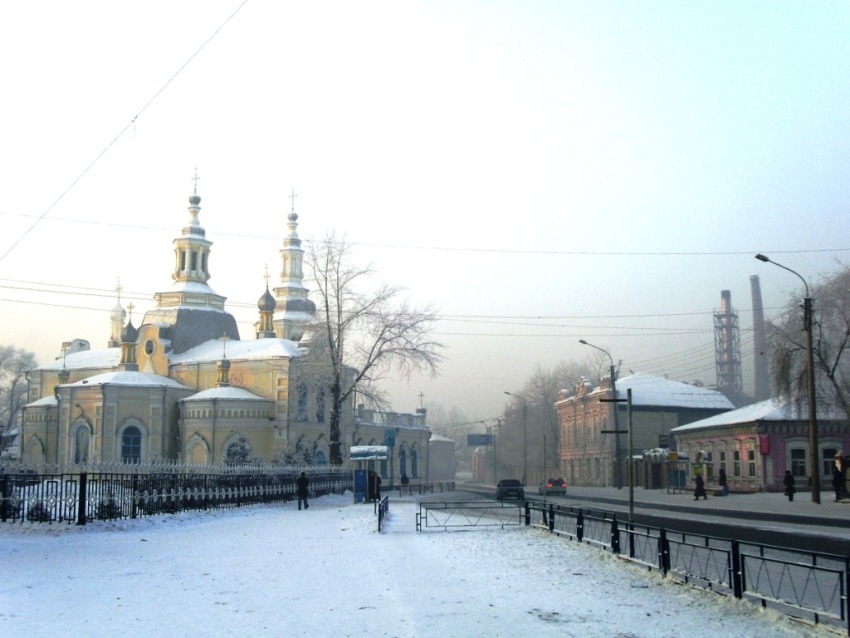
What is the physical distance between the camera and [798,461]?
1703 inches

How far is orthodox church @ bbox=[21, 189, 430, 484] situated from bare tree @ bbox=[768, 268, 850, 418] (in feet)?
83.7

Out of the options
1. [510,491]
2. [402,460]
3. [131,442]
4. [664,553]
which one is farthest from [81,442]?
[664,553]

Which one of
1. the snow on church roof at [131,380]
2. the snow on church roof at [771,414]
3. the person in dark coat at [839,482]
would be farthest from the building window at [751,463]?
the snow on church roof at [131,380]

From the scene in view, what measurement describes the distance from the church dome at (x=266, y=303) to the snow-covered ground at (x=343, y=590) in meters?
47.7

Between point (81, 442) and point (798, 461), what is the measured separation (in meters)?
45.9

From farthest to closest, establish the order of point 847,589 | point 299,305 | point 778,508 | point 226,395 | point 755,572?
point 299,305 < point 226,395 < point 778,508 < point 755,572 < point 847,589

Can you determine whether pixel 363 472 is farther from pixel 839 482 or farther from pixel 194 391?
pixel 194 391

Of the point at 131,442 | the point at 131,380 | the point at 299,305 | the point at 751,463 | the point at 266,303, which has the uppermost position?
the point at 299,305

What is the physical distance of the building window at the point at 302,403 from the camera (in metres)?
62.0

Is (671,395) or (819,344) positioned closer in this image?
(819,344)

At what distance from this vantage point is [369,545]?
18406 millimetres

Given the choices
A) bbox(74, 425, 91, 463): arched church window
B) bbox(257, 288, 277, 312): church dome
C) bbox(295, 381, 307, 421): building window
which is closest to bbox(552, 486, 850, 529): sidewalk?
bbox(295, 381, 307, 421): building window

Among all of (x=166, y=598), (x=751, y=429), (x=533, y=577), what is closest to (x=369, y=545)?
(x=533, y=577)

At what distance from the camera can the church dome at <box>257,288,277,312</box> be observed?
67375 mm
